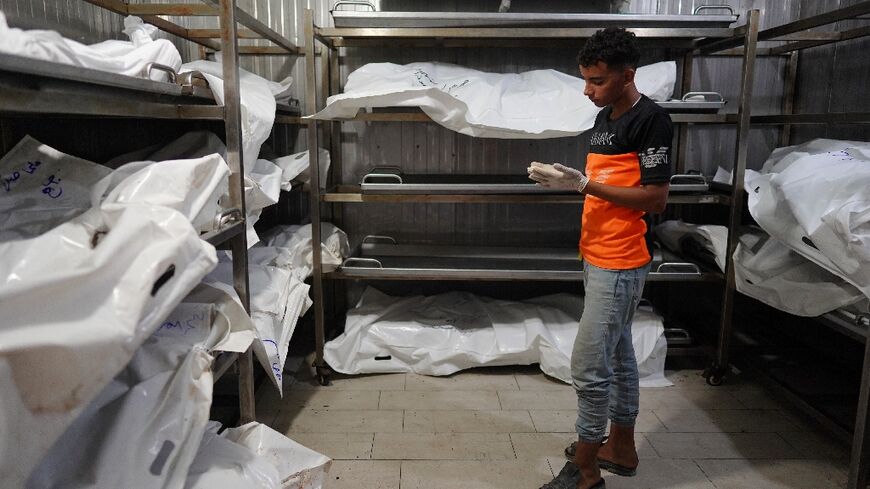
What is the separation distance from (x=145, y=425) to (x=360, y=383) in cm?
154

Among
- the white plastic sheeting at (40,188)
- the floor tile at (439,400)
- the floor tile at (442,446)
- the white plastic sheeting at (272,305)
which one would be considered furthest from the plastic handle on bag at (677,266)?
the white plastic sheeting at (40,188)

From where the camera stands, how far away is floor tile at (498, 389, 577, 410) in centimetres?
238

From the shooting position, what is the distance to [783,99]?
295cm

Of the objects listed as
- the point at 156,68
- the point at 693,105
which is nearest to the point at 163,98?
the point at 156,68

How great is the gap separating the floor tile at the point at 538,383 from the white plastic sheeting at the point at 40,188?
189 centimetres

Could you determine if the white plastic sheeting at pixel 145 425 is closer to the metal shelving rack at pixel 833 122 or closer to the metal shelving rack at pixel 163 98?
the metal shelving rack at pixel 163 98

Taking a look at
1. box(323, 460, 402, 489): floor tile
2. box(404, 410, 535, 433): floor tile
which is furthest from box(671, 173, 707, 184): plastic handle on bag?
box(323, 460, 402, 489): floor tile

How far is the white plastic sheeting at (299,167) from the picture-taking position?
7.98 feet

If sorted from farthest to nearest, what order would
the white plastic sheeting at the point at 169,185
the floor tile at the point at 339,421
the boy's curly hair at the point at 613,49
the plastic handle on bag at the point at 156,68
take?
the floor tile at the point at 339,421, the boy's curly hair at the point at 613,49, the plastic handle on bag at the point at 156,68, the white plastic sheeting at the point at 169,185

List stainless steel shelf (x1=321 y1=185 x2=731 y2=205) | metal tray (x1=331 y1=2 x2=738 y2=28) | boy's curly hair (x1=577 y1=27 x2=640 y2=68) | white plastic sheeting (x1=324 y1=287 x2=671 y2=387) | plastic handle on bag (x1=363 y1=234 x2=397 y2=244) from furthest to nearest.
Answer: plastic handle on bag (x1=363 y1=234 x2=397 y2=244), white plastic sheeting (x1=324 y1=287 x2=671 y2=387), stainless steel shelf (x1=321 y1=185 x2=731 y2=205), metal tray (x1=331 y1=2 x2=738 y2=28), boy's curly hair (x1=577 y1=27 x2=640 y2=68)

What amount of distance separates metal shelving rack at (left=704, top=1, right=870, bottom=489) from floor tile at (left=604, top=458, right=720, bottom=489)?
0.44m

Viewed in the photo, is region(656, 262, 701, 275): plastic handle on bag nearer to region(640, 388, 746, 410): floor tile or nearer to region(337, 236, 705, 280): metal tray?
region(337, 236, 705, 280): metal tray

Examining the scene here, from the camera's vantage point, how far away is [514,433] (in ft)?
7.13

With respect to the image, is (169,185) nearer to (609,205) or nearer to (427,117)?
(609,205)
